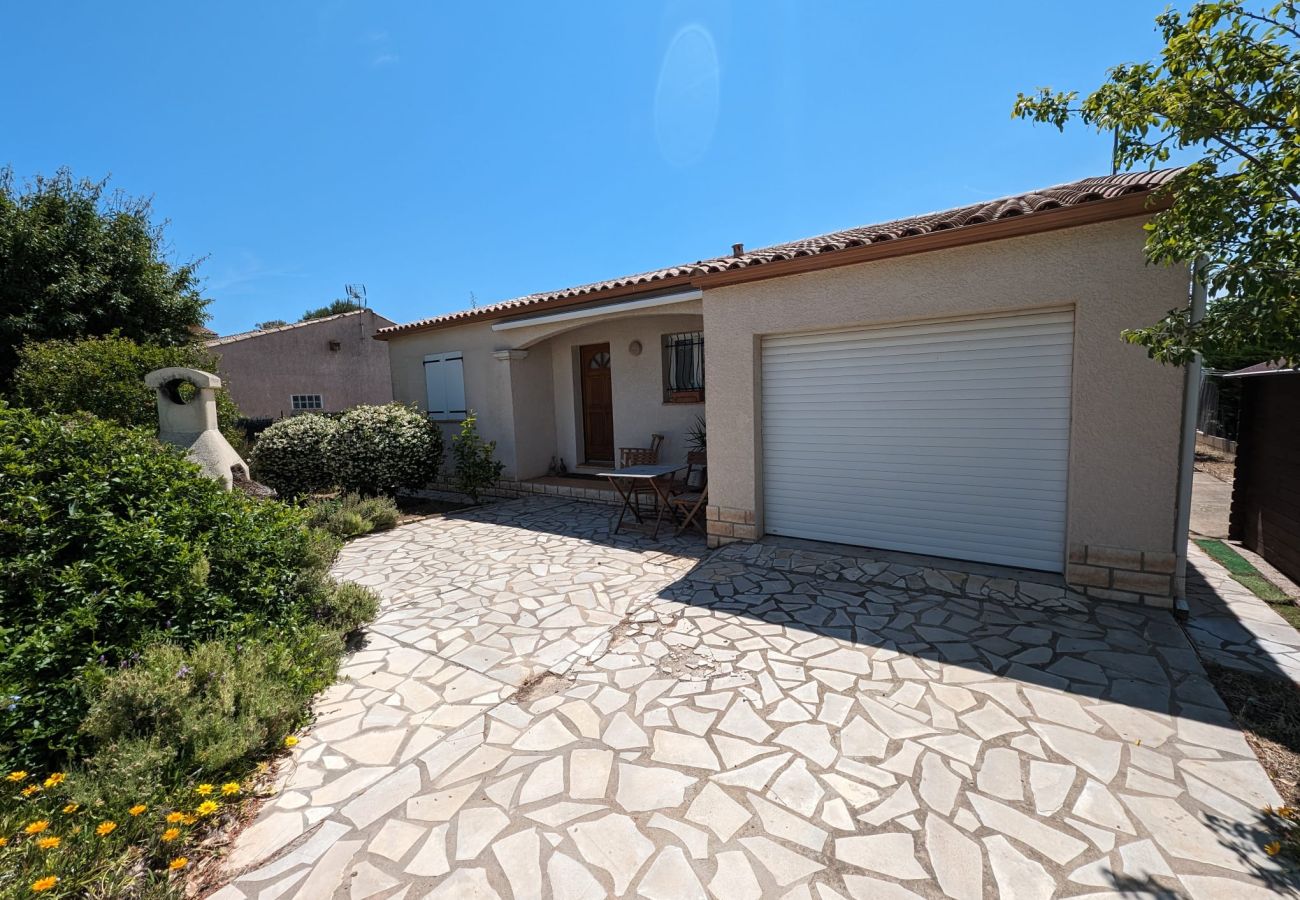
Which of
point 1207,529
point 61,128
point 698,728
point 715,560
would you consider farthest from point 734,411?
point 61,128

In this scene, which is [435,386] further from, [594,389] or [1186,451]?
[1186,451]

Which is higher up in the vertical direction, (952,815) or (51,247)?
(51,247)

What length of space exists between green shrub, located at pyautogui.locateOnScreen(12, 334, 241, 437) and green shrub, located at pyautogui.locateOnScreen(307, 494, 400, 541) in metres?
2.98

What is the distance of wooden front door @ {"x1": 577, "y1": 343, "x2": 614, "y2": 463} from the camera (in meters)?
10.9

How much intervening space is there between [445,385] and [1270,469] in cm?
1227

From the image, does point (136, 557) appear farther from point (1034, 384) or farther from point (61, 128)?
point (61, 128)

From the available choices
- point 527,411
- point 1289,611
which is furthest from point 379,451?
point 1289,611

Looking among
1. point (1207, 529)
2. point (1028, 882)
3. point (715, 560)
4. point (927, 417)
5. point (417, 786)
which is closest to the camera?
point (1028, 882)

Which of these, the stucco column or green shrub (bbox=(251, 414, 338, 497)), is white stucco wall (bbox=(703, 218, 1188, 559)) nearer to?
the stucco column

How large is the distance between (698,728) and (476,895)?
138 cm

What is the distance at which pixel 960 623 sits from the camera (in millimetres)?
4223

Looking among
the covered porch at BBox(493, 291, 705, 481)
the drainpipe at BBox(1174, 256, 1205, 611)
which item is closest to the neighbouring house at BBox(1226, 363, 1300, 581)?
the drainpipe at BBox(1174, 256, 1205, 611)

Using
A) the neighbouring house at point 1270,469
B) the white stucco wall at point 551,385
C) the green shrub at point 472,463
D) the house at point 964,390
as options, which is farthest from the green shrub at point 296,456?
the neighbouring house at point 1270,469

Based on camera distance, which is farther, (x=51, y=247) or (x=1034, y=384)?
(x=51, y=247)
